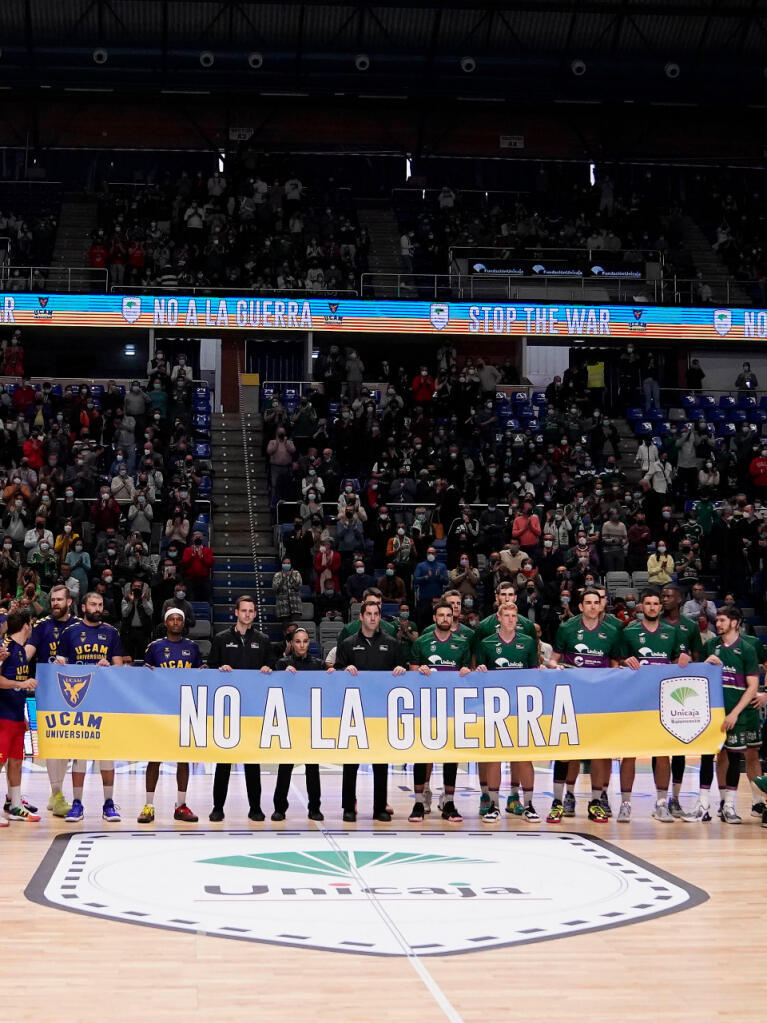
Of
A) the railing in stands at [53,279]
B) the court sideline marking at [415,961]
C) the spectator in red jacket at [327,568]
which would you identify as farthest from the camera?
the railing in stands at [53,279]

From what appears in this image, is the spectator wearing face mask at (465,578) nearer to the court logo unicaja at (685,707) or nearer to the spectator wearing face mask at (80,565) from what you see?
the spectator wearing face mask at (80,565)

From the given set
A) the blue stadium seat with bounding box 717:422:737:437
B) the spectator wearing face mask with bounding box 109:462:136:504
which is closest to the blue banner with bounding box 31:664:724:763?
the spectator wearing face mask with bounding box 109:462:136:504

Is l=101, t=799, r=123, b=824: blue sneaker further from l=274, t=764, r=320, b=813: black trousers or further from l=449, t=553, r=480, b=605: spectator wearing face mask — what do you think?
l=449, t=553, r=480, b=605: spectator wearing face mask

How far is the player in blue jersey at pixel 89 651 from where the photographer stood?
1330 cm

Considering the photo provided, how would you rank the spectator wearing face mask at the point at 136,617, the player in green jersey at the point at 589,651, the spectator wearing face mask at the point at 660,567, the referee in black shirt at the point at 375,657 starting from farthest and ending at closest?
the spectator wearing face mask at the point at 660,567
the spectator wearing face mask at the point at 136,617
the player in green jersey at the point at 589,651
the referee in black shirt at the point at 375,657

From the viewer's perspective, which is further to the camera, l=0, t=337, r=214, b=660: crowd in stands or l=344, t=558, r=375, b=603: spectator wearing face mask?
l=344, t=558, r=375, b=603: spectator wearing face mask

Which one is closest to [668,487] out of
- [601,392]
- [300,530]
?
[601,392]

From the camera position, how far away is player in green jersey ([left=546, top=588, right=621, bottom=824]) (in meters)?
13.7

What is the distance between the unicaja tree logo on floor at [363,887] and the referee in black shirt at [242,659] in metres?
0.81

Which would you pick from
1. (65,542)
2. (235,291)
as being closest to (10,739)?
(65,542)

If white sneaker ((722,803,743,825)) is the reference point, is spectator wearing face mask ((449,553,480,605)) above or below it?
above

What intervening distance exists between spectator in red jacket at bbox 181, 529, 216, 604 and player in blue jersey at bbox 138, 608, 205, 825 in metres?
10.4

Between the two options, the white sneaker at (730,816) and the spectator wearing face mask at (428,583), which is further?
the spectator wearing face mask at (428,583)

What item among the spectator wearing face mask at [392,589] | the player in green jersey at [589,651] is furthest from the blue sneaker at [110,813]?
the spectator wearing face mask at [392,589]
